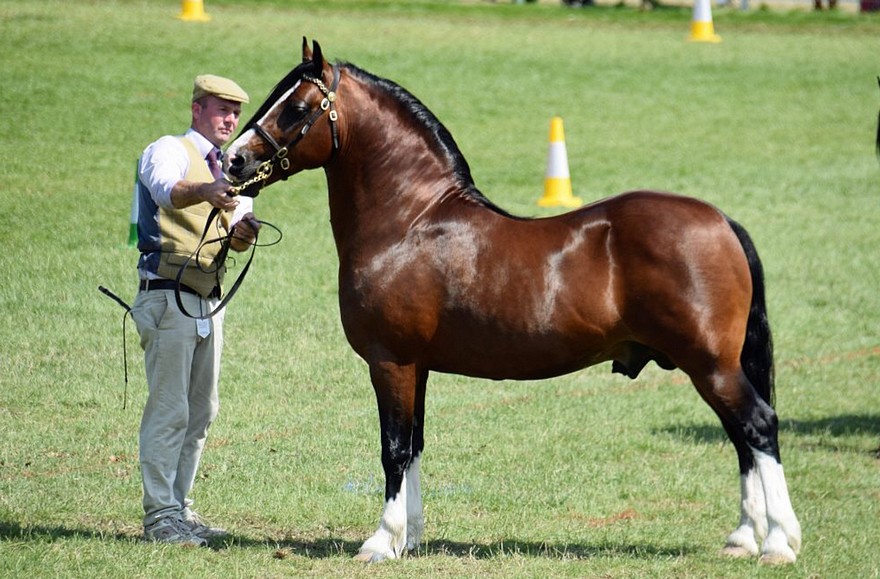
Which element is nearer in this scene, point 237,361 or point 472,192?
point 472,192

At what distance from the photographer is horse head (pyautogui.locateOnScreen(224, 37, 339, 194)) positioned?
616 cm

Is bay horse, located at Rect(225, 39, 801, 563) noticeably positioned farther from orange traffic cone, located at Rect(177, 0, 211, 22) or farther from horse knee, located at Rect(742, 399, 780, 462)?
orange traffic cone, located at Rect(177, 0, 211, 22)

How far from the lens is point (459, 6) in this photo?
1003 inches

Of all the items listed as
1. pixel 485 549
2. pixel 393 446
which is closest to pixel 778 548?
pixel 485 549

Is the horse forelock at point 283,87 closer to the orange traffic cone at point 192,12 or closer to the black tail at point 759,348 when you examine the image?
the black tail at point 759,348

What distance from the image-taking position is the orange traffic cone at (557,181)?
50.4 feet

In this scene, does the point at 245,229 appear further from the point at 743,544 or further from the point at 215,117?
the point at 743,544

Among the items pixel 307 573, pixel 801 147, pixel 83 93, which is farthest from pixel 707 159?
pixel 307 573

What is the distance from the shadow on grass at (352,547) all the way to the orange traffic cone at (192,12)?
49.4 feet

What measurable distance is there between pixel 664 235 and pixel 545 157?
37.6 feet

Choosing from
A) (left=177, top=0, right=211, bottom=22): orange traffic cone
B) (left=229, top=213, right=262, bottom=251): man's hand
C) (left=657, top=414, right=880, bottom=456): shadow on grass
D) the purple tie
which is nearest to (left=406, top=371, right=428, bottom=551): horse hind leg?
(left=229, top=213, right=262, bottom=251): man's hand

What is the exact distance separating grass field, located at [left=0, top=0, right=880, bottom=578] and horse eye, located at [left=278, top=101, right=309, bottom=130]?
6.91 feet

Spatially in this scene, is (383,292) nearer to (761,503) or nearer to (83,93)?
(761,503)

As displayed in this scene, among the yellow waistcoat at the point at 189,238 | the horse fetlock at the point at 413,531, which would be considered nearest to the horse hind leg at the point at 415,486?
the horse fetlock at the point at 413,531
